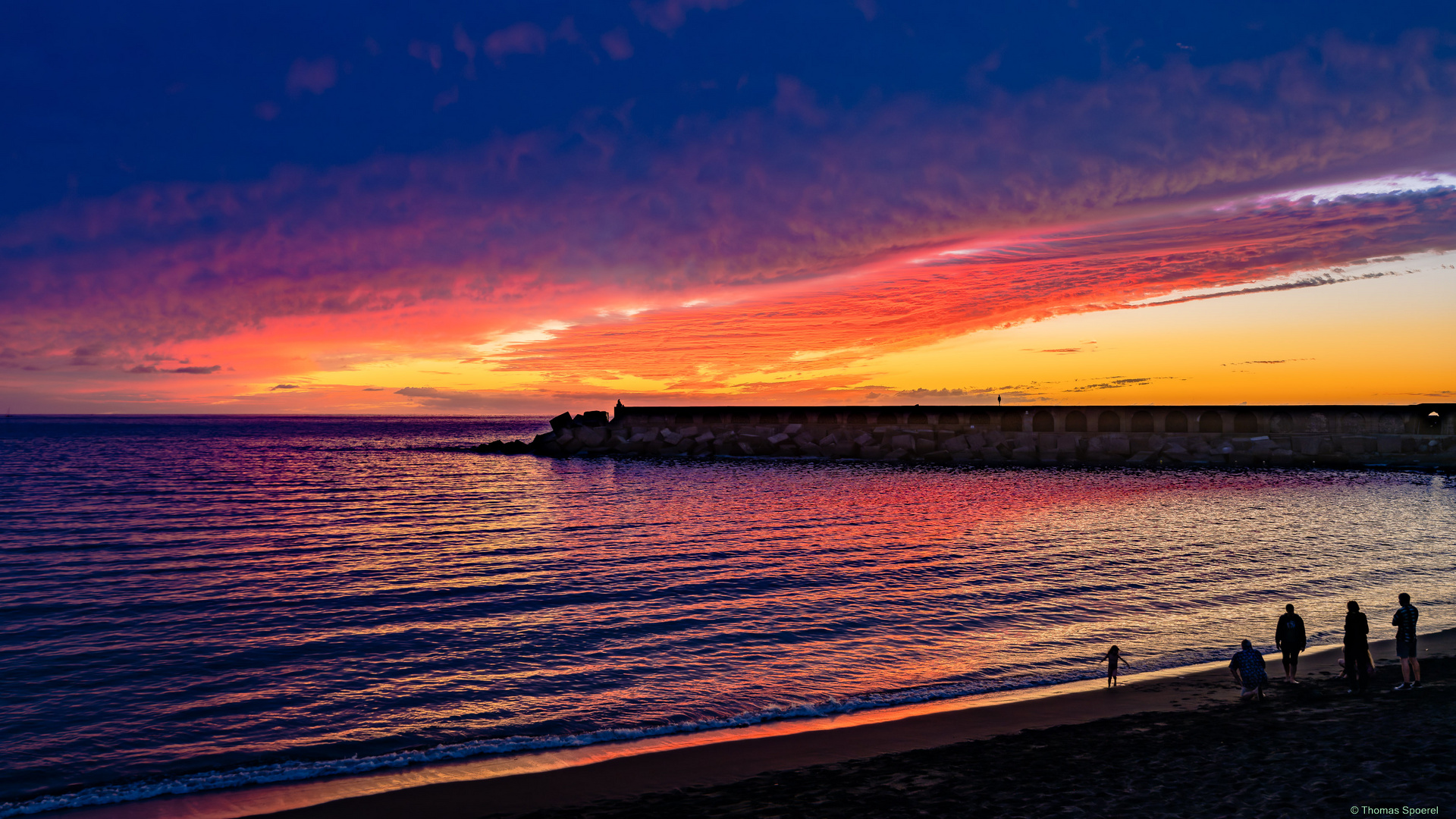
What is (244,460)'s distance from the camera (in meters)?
68.9

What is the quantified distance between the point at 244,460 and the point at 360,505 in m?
41.9

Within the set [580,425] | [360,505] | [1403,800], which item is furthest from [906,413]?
[1403,800]

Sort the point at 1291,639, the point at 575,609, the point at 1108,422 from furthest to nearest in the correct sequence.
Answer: the point at 1108,422 → the point at 575,609 → the point at 1291,639

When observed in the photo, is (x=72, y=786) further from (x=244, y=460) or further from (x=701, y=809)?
(x=244, y=460)

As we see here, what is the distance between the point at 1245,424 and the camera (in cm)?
6844

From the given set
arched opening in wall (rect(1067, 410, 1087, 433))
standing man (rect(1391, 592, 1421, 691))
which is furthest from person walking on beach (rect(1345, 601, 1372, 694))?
arched opening in wall (rect(1067, 410, 1087, 433))

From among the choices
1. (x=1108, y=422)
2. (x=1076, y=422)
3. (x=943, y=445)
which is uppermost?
(x=1076, y=422)

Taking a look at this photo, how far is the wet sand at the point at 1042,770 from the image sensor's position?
7398 millimetres

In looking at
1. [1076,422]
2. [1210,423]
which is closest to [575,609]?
[1210,423]

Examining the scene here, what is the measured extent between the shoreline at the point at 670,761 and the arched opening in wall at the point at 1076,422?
7363 cm

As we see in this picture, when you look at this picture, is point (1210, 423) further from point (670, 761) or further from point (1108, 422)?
point (670, 761)

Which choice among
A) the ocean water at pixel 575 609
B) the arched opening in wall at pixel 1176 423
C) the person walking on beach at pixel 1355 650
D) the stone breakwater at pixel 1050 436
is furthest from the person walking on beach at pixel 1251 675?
the arched opening in wall at pixel 1176 423

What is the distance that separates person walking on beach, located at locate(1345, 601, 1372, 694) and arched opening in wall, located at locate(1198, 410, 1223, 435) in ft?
220

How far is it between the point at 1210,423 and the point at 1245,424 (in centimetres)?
269
